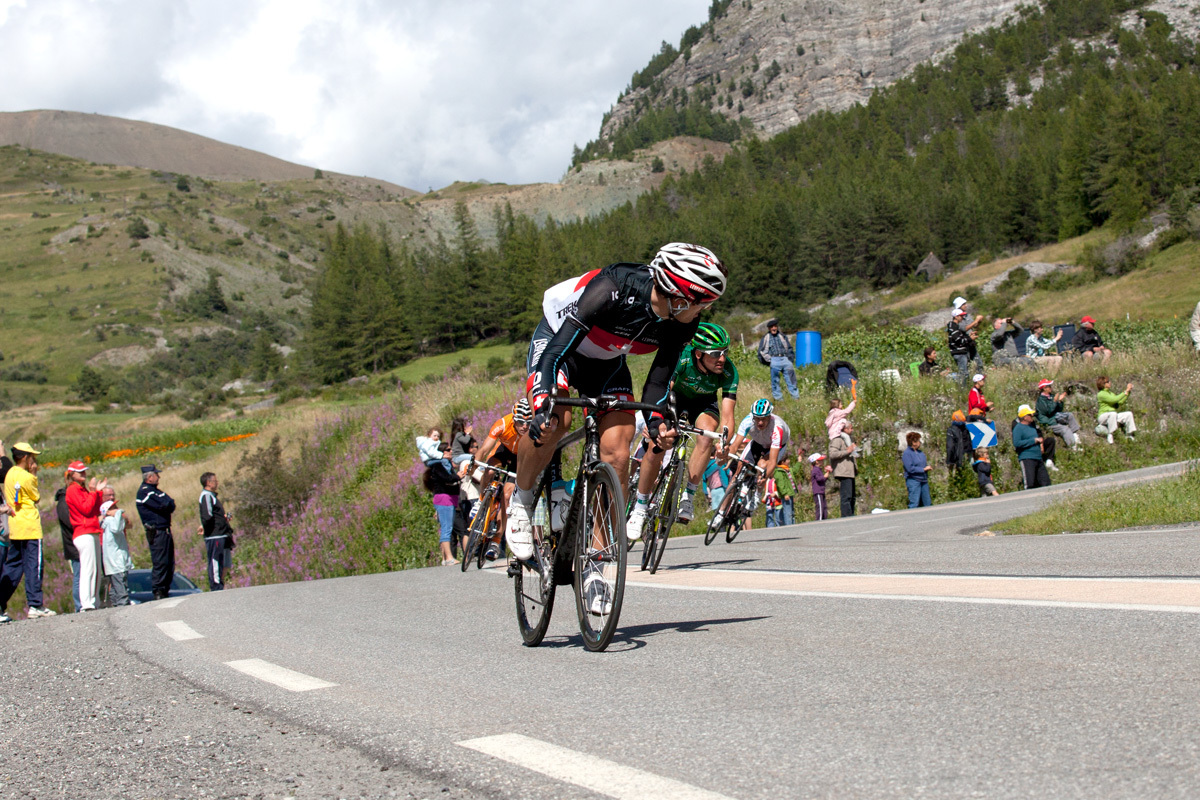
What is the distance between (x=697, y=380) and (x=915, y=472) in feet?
28.8

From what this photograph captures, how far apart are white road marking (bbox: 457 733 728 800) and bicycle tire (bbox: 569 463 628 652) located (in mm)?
1403

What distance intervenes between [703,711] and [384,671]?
201 centimetres

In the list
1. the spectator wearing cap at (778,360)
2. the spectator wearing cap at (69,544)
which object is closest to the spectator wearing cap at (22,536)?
the spectator wearing cap at (69,544)

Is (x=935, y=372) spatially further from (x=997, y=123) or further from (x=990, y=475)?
(x=997, y=123)

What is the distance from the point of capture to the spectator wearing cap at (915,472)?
17.3 metres

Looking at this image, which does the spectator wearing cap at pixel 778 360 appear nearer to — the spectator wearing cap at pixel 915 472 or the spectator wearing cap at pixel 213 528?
the spectator wearing cap at pixel 915 472

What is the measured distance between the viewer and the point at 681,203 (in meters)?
175

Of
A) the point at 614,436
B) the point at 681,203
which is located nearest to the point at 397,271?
the point at 681,203

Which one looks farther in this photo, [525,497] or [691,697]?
[525,497]

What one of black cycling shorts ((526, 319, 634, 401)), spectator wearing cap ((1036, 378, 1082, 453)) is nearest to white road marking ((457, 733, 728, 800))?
black cycling shorts ((526, 319, 634, 401))

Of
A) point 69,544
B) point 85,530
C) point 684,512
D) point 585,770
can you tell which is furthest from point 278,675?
point 69,544

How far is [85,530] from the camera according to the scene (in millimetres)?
13469

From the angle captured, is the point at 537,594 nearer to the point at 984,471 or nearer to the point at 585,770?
the point at 585,770

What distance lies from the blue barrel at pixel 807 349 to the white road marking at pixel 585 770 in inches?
1017
